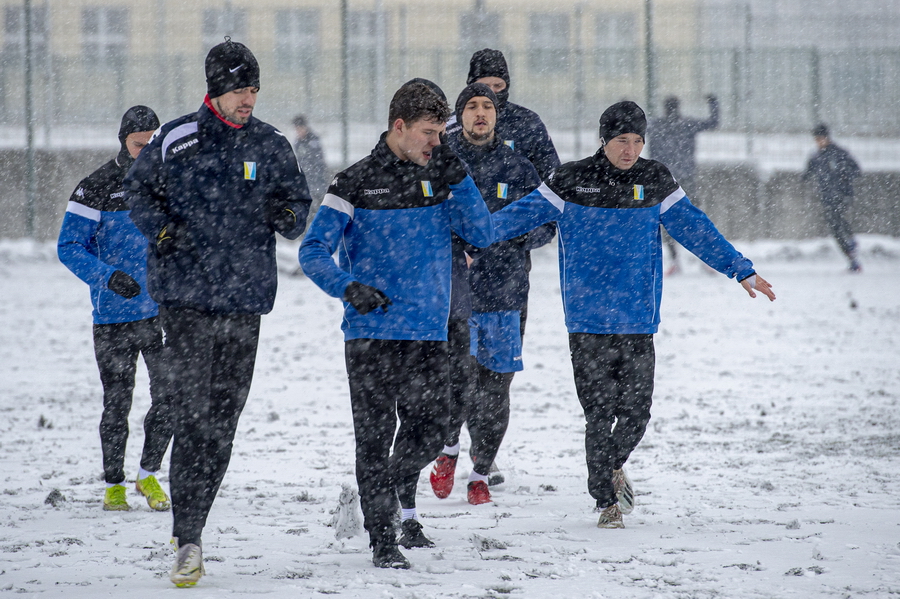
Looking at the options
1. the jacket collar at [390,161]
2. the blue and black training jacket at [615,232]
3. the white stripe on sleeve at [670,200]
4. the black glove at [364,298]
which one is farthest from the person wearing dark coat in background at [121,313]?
the white stripe on sleeve at [670,200]

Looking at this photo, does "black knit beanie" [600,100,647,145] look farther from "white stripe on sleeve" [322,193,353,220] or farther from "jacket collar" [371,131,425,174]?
"white stripe on sleeve" [322,193,353,220]

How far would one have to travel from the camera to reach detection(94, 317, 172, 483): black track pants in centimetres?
520

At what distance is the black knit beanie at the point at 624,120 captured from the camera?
479 cm

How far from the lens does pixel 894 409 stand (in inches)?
280

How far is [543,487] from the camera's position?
542 cm

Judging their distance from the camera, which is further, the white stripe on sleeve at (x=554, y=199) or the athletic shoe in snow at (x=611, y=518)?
the white stripe on sleeve at (x=554, y=199)

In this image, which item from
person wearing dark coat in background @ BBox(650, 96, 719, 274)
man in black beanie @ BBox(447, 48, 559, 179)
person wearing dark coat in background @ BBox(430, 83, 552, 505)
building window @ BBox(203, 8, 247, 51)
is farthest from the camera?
building window @ BBox(203, 8, 247, 51)

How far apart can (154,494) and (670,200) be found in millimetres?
2763

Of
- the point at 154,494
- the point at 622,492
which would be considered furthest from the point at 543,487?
the point at 154,494

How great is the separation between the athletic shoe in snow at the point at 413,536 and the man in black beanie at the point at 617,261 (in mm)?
819

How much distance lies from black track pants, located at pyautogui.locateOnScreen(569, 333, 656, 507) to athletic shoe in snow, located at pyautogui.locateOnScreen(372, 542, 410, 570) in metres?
Result: 1.06

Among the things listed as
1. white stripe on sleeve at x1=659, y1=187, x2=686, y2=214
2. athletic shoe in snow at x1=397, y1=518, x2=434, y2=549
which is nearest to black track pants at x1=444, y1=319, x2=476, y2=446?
athletic shoe in snow at x1=397, y1=518, x2=434, y2=549

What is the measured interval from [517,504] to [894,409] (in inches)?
128

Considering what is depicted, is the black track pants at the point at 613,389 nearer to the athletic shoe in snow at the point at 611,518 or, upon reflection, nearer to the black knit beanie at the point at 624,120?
the athletic shoe in snow at the point at 611,518
